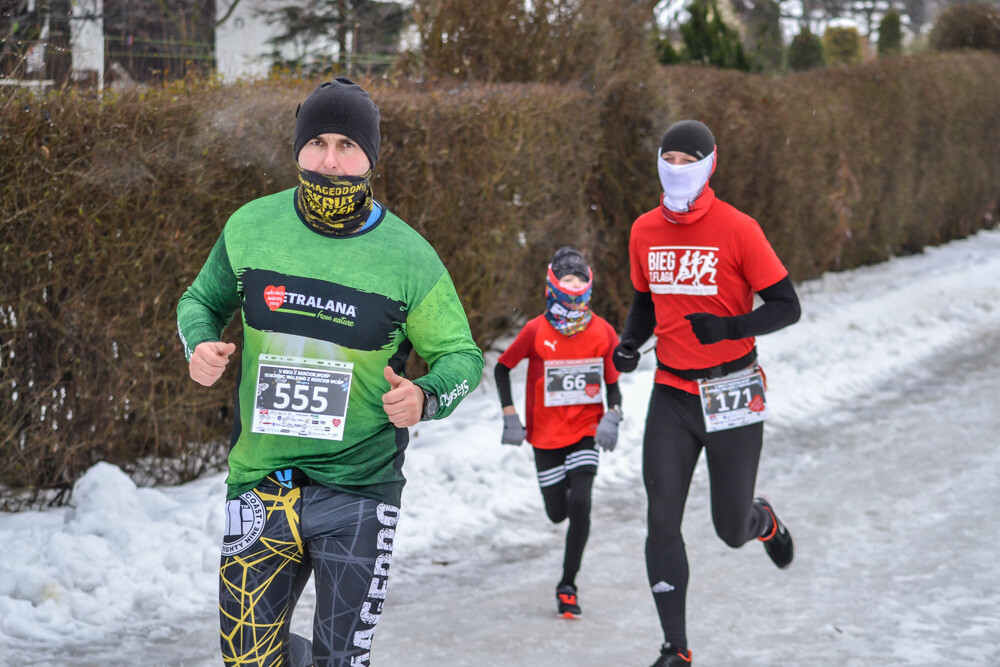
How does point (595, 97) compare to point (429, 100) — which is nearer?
point (429, 100)

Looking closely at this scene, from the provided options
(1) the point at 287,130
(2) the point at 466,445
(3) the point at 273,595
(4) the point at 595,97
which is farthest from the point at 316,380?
(4) the point at 595,97

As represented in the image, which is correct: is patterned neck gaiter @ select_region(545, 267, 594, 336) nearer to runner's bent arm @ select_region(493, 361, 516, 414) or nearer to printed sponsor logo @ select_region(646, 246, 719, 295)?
runner's bent arm @ select_region(493, 361, 516, 414)

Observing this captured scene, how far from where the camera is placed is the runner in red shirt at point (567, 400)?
5230 mm

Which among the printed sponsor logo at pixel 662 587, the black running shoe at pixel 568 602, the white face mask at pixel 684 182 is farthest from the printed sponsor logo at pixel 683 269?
the black running shoe at pixel 568 602

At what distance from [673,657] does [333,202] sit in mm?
2337

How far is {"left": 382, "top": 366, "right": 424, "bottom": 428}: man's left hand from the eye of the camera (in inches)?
111

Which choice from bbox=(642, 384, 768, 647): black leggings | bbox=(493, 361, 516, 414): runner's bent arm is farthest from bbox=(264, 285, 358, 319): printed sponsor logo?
bbox=(493, 361, 516, 414): runner's bent arm

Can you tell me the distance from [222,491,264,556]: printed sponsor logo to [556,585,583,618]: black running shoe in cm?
245

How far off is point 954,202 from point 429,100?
46.6 feet

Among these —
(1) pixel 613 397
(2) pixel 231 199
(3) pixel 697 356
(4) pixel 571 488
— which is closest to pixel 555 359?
(1) pixel 613 397

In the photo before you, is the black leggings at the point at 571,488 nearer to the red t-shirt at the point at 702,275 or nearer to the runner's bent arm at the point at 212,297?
the red t-shirt at the point at 702,275

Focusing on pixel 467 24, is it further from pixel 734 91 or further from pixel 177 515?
pixel 177 515

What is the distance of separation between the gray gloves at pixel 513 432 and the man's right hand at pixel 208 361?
240cm

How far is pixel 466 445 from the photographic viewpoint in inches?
298
